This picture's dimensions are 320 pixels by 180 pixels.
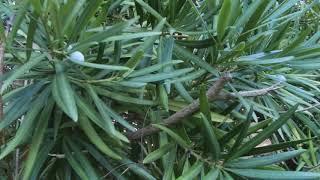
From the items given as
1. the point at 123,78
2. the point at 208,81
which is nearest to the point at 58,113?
the point at 123,78

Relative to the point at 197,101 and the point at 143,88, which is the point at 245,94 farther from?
the point at 143,88

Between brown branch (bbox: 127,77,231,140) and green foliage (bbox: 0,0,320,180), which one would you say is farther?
brown branch (bbox: 127,77,231,140)

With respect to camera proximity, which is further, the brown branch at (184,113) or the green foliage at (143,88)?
the brown branch at (184,113)

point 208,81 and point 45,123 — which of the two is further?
point 208,81

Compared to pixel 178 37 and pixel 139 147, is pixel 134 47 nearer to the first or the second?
pixel 178 37

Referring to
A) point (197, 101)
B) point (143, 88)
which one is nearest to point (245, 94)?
point (197, 101)
